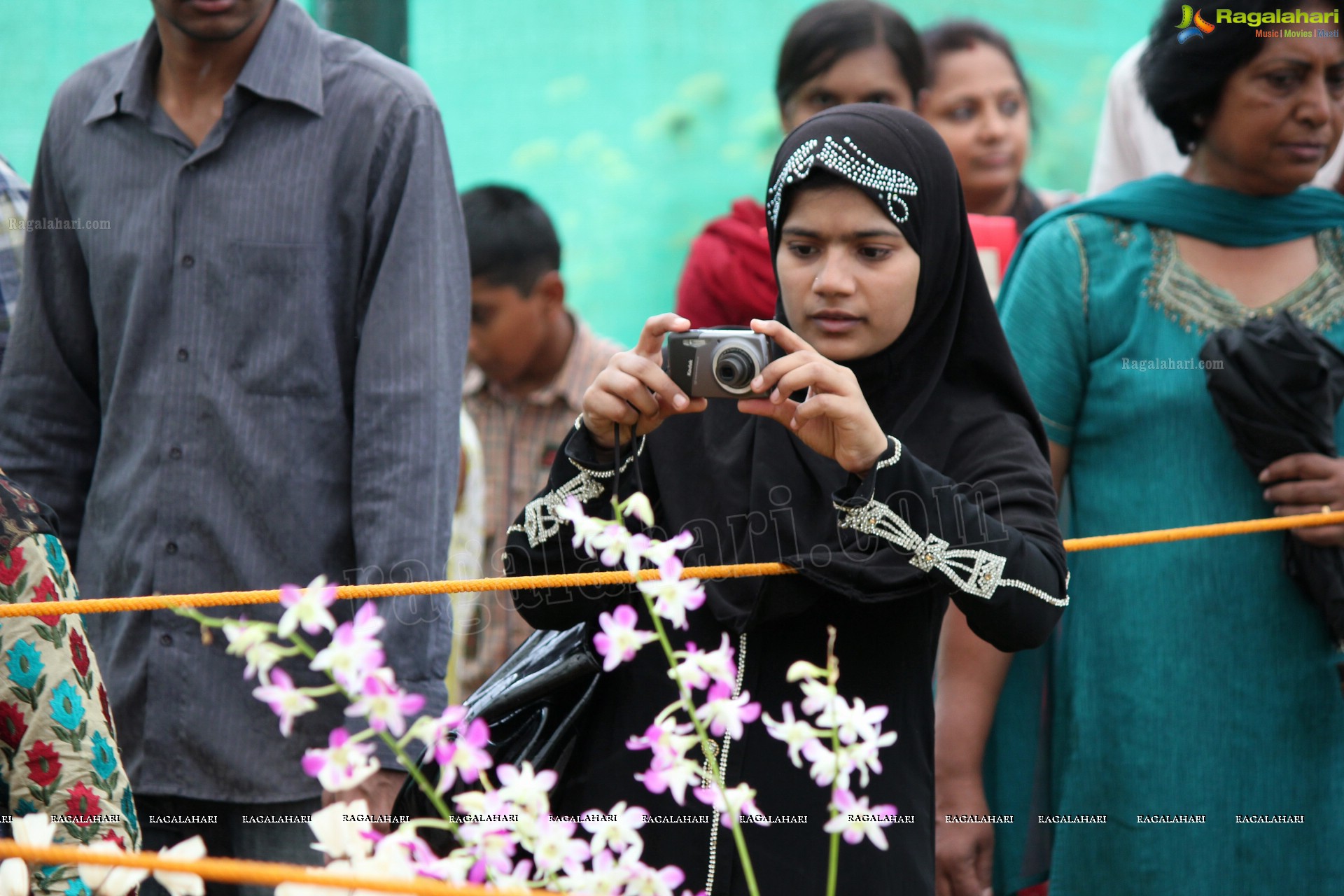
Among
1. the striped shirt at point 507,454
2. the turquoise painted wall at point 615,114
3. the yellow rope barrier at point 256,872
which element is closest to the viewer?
the yellow rope barrier at point 256,872

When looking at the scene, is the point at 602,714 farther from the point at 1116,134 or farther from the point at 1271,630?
the point at 1116,134

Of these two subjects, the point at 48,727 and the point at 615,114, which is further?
the point at 615,114

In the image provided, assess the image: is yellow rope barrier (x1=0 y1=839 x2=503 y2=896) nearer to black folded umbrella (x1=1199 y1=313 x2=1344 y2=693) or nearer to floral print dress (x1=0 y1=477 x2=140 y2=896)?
floral print dress (x1=0 y1=477 x2=140 y2=896)

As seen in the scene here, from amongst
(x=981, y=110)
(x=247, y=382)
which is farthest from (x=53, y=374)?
(x=981, y=110)

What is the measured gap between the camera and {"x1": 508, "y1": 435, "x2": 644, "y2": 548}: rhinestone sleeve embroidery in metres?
1.67

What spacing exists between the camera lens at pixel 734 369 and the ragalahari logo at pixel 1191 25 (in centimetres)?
122

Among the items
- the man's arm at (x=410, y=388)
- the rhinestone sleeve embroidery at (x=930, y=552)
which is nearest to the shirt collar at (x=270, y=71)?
the man's arm at (x=410, y=388)

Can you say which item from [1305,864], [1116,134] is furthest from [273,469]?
[1116,134]

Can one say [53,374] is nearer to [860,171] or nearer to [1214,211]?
[860,171]

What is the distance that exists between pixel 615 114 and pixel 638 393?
2.73 meters

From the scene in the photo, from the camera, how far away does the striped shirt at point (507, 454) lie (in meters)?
3.52

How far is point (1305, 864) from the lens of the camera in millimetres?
2166

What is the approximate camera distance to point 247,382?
2.03 metres

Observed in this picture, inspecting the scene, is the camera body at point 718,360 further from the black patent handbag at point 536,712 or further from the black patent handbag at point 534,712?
the black patent handbag at point 534,712
